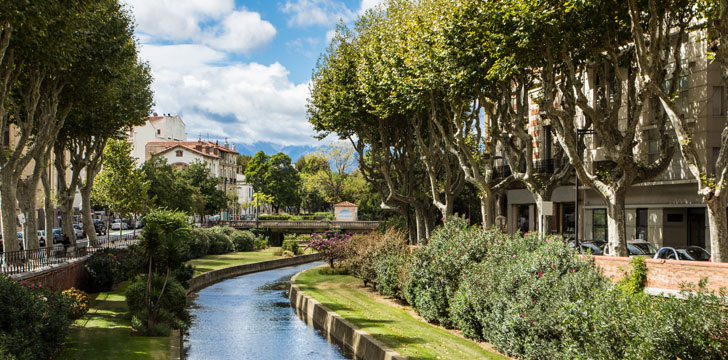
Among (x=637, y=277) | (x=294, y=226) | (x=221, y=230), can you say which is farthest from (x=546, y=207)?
(x=294, y=226)

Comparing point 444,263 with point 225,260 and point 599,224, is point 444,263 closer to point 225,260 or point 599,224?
point 599,224

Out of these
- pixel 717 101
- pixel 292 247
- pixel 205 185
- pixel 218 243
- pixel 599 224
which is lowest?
pixel 292 247

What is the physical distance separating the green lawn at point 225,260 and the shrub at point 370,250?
35.6 feet

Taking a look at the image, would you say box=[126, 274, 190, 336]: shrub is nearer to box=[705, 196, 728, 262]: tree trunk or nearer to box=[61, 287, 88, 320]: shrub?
box=[61, 287, 88, 320]: shrub

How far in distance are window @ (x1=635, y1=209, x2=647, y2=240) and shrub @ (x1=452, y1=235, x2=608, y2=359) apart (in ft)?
70.1

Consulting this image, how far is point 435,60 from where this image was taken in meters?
31.1

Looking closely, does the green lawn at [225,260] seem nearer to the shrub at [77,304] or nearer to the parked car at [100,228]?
the shrub at [77,304]

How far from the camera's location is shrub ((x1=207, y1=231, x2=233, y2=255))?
60.7 metres

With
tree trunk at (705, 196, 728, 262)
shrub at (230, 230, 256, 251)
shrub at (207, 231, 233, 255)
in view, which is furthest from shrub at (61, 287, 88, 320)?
shrub at (230, 230, 256, 251)

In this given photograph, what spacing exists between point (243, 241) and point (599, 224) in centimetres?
3555

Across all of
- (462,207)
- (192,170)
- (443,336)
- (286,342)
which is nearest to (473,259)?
(443,336)

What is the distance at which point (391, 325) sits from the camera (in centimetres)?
2383

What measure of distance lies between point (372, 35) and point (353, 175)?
276ft

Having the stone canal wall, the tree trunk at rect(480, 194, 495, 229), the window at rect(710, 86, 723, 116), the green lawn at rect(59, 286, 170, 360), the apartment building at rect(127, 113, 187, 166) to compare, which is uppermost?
the apartment building at rect(127, 113, 187, 166)
